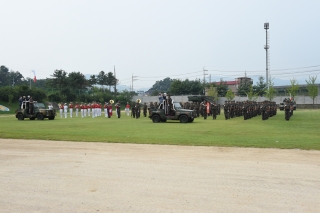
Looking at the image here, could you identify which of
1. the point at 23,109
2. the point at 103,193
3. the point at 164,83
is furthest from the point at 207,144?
the point at 164,83

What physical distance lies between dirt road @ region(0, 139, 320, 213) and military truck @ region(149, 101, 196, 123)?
14.6 meters

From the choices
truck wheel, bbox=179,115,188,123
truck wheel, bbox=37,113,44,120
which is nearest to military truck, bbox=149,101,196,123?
truck wheel, bbox=179,115,188,123

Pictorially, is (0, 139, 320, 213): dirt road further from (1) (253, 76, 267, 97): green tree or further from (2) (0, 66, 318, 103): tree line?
→ (1) (253, 76, 267, 97): green tree

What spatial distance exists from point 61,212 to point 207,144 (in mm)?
7784

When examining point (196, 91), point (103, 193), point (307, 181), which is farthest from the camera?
point (196, 91)

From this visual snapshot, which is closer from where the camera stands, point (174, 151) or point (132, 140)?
point (174, 151)

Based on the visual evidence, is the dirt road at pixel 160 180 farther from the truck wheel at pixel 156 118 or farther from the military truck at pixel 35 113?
the military truck at pixel 35 113

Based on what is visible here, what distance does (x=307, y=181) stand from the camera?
7.06 meters

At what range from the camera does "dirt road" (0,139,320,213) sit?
18.7 ft

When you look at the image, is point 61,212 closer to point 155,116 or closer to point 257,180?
point 257,180

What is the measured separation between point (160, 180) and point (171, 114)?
63.7ft

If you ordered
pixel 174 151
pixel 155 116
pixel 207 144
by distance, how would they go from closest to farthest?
pixel 174 151, pixel 207 144, pixel 155 116

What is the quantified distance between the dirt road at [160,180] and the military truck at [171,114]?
1457 cm

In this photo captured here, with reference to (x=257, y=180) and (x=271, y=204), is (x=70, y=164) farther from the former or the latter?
(x=271, y=204)
